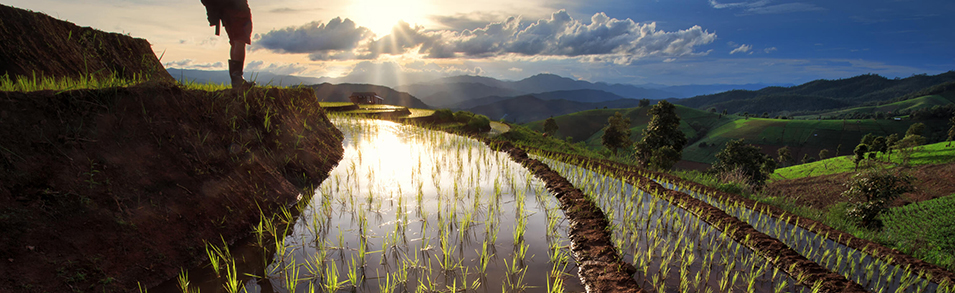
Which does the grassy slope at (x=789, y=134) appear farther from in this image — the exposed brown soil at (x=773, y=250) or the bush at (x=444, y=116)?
the exposed brown soil at (x=773, y=250)

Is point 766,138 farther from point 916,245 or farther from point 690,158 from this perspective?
point 916,245

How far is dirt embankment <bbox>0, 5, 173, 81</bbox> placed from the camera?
6691mm

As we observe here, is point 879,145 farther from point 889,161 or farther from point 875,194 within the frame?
point 875,194

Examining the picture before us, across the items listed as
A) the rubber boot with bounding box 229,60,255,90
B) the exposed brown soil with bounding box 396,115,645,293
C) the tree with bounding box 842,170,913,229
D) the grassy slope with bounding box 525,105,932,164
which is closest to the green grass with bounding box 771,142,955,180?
the tree with bounding box 842,170,913,229

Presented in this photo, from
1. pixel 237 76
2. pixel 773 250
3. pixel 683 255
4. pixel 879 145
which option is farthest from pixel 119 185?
pixel 879 145

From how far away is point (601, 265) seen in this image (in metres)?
5.17

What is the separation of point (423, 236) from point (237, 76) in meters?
6.65

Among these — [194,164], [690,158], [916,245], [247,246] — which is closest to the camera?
[247,246]

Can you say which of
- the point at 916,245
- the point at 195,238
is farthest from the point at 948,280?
the point at 195,238

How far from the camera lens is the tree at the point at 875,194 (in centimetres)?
1374

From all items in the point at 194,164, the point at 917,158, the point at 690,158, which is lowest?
the point at 690,158

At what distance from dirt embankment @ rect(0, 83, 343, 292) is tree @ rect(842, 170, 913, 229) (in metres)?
19.2

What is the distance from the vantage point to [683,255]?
5.46 m

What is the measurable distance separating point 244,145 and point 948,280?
1186 centimetres
